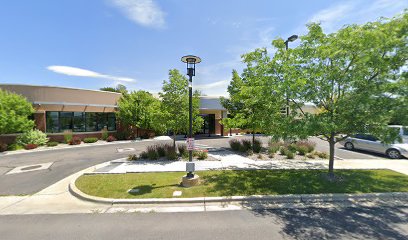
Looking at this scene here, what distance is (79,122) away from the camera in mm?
21109

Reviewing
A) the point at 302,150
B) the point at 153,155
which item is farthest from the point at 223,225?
the point at 302,150

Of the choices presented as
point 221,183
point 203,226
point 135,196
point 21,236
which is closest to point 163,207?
point 135,196

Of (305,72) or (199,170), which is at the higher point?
(305,72)

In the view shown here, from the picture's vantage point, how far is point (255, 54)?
9852 millimetres

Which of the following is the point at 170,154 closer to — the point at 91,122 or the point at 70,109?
the point at 91,122

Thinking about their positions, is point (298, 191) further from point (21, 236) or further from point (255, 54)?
point (21, 236)

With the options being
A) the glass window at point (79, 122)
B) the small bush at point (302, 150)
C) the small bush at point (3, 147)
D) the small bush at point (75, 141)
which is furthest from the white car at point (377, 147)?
the small bush at point (3, 147)

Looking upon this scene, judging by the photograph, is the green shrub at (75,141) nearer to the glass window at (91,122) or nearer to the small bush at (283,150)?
the glass window at (91,122)

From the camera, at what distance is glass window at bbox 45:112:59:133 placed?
760 inches

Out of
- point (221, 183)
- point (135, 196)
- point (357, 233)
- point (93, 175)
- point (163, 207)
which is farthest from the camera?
point (93, 175)

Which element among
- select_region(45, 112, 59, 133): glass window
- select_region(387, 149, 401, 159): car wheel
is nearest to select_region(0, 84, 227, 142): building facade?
select_region(45, 112, 59, 133): glass window

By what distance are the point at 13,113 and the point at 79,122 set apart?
599cm

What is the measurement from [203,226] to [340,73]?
627cm

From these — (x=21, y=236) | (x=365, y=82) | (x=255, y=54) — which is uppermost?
(x=255, y=54)
